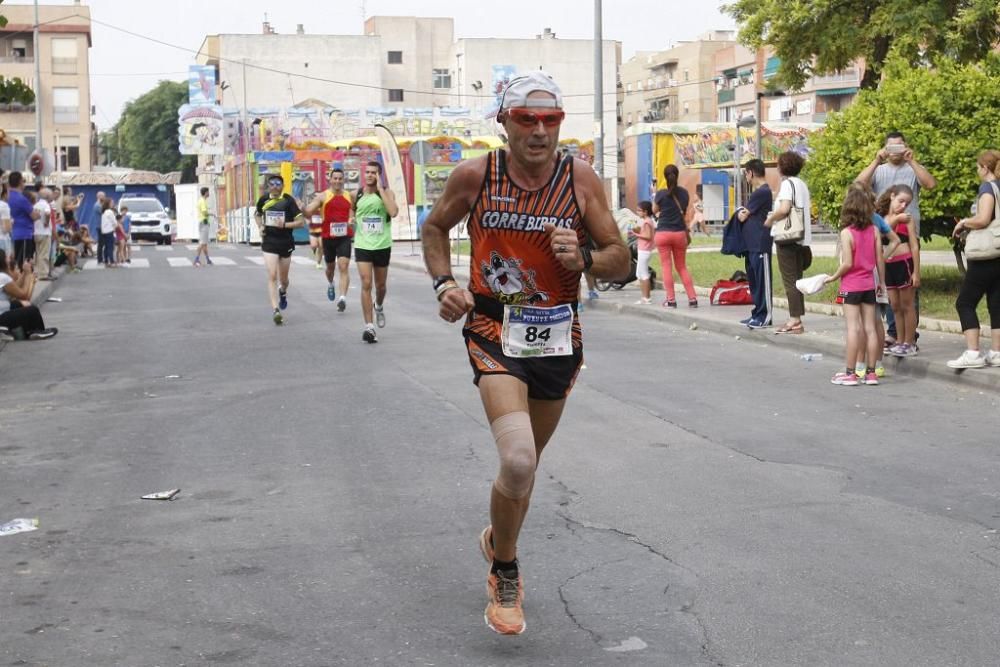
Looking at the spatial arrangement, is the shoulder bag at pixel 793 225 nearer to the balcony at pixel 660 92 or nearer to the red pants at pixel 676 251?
the red pants at pixel 676 251

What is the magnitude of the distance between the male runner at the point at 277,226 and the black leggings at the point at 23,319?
2742 mm

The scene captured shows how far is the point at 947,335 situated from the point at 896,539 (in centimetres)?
815

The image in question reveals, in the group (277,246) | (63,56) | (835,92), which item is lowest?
(277,246)

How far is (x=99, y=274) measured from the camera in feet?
103

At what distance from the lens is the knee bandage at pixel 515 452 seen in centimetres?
486

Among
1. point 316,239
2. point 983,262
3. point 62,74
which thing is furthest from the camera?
point 62,74

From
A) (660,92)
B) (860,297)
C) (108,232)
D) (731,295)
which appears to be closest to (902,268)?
(860,297)

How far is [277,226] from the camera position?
1698 centimetres

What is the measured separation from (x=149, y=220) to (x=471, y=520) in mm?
48566

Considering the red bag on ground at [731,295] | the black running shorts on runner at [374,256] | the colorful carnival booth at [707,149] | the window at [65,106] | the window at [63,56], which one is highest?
the window at [63,56]

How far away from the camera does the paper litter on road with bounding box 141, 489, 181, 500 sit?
24.3ft

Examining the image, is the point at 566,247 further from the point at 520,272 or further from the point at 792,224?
the point at 792,224

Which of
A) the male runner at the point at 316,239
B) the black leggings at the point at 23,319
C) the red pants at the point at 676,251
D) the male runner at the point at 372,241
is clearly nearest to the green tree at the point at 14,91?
the male runner at the point at 372,241

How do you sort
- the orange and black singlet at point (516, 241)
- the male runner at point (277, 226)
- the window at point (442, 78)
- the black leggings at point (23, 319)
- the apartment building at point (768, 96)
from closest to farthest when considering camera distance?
the orange and black singlet at point (516, 241)
the black leggings at point (23, 319)
the male runner at point (277, 226)
the apartment building at point (768, 96)
the window at point (442, 78)
